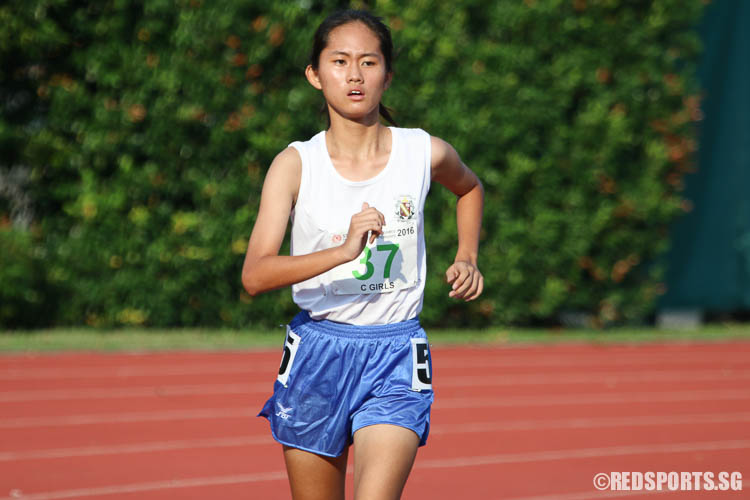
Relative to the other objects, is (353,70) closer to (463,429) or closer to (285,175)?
(285,175)

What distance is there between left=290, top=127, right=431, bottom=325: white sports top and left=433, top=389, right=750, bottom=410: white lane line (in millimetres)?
3646

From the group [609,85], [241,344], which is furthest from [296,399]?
[609,85]

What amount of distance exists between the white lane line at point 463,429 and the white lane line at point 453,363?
1.65m

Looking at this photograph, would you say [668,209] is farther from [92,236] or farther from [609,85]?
[92,236]

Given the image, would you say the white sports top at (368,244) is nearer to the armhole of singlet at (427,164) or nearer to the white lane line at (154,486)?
the armhole of singlet at (427,164)

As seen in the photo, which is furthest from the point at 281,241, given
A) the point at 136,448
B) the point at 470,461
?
the point at 136,448

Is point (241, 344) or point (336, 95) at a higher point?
point (336, 95)

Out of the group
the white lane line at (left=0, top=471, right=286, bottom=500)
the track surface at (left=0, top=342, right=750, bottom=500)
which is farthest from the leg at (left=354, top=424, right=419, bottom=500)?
the white lane line at (left=0, top=471, right=286, bottom=500)

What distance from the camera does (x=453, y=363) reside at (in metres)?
7.88

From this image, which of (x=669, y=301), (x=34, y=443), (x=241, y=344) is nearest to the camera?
(x=34, y=443)

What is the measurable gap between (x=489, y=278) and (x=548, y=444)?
374cm

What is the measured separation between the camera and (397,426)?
8.87ft

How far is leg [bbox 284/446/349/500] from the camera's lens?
2834mm

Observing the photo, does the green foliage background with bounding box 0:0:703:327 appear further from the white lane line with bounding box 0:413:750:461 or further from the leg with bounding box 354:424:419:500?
the leg with bounding box 354:424:419:500
